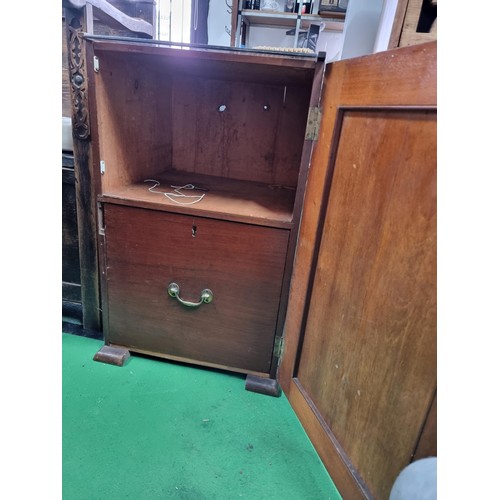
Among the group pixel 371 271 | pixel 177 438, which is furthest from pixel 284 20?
pixel 177 438

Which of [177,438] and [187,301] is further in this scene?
[187,301]

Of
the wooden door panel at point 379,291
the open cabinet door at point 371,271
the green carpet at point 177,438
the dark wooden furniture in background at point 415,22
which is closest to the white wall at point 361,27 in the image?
the dark wooden furniture in background at point 415,22

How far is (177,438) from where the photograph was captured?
1.01 meters

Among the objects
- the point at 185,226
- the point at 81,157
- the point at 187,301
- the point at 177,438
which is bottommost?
the point at 177,438

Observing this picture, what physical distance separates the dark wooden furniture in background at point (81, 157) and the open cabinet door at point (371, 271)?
2.50 ft

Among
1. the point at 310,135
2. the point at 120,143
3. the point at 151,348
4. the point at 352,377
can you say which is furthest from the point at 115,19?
the point at 352,377

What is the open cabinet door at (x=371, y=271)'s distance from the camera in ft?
2.00

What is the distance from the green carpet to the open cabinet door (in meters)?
0.12

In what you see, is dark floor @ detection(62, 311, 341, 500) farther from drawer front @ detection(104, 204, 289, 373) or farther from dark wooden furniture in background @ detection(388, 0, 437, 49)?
dark wooden furniture in background @ detection(388, 0, 437, 49)

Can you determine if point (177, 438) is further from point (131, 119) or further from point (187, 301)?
point (131, 119)

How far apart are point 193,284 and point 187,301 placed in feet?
0.23

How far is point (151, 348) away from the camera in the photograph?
1.30m

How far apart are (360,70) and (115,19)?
1.07 m

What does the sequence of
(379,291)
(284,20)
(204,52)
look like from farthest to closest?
(284,20) < (204,52) < (379,291)
